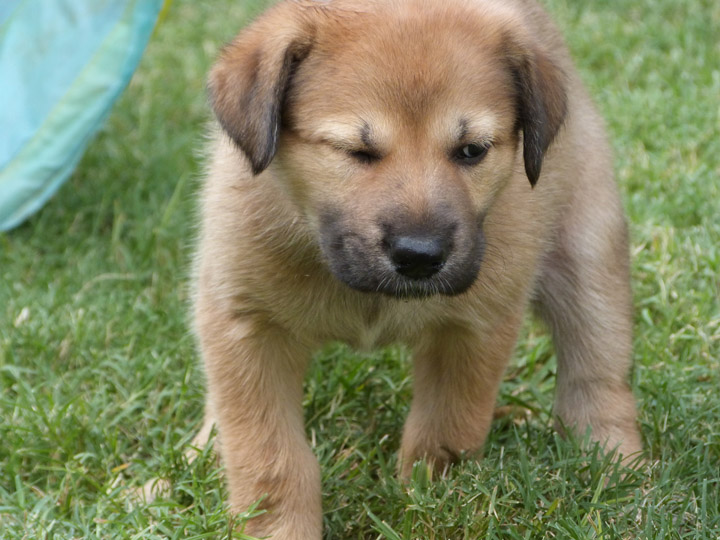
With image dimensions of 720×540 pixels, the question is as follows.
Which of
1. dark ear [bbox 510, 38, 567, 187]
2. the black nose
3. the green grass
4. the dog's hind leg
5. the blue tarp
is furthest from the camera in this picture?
the blue tarp

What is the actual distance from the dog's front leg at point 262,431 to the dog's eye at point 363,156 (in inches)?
26.3

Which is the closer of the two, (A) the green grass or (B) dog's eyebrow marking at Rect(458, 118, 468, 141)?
(B) dog's eyebrow marking at Rect(458, 118, 468, 141)

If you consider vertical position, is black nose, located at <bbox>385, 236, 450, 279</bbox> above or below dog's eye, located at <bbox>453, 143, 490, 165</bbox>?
below

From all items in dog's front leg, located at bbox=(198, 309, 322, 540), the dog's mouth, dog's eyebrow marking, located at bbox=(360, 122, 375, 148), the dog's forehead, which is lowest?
dog's front leg, located at bbox=(198, 309, 322, 540)

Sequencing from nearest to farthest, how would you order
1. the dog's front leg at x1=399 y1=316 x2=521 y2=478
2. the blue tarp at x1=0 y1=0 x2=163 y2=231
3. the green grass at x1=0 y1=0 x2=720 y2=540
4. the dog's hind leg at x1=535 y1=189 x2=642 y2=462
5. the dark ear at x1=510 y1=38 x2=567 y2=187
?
the dark ear at x1=510 y1=38 x2=567 y2=187 < the green grass at x1=0 y1=0 x2=720 y2=540 < the dog's front leg at x1=399 y1=316 x2=521 y2=478 < the dog's hind leg at x1=535 y1=189 x2=642 y2=462 < the blue tarp at x1=0 y1=0 x2=163 y2=231

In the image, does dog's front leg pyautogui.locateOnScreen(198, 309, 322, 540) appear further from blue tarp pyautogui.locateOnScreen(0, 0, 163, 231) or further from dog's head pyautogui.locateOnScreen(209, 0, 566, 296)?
blue tarp pyautogui.locateOnScreen(0, 0, 163, 231)

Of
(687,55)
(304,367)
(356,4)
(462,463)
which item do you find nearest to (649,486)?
(462,463)

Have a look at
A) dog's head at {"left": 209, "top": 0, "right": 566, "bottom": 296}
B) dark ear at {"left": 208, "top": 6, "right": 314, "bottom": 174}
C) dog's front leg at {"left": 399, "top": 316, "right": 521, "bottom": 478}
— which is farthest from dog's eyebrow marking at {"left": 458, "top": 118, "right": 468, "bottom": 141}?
Result: dog's front leg at {"left": 399, "top": 316, "right": 521, "bottom": 478}

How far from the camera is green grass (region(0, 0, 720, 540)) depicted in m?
→ 3.28

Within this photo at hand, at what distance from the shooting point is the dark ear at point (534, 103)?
10.3ft

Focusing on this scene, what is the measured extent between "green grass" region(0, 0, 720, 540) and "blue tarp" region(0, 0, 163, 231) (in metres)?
0.28

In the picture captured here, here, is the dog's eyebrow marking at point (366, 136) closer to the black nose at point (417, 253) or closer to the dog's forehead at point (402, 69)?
the dog's forehead at point (402, 69)

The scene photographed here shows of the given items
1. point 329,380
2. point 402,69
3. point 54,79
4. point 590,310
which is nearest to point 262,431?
point 329,380

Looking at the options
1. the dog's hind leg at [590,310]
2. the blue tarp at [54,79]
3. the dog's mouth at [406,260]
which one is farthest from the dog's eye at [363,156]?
the blue tarp at [54,79]
